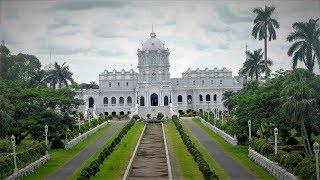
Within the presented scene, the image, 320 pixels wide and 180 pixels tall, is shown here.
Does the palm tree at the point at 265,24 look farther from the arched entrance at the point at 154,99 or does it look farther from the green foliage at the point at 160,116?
the arched entrance at the point at 154,99

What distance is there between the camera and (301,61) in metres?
62.9

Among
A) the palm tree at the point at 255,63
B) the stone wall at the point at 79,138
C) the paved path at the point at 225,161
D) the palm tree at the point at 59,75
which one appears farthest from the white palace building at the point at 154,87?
the paved path at the point at 225,161

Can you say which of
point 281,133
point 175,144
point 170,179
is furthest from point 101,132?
point 170,179

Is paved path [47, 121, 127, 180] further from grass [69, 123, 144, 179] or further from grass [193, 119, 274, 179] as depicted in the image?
grass [193, 119, 274, 179]

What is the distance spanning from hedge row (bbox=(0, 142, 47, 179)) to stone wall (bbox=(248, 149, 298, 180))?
50.3 ft

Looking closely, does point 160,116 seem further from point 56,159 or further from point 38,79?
point 56,159

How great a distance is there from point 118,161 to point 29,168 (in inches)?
282

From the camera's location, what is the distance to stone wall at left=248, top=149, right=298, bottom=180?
3158 centimetres

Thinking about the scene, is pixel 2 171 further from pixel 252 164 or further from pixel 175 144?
pixel 175 144

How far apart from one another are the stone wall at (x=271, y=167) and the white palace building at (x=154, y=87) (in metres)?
76.3

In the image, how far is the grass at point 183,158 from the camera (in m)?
35.8

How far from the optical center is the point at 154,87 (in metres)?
119

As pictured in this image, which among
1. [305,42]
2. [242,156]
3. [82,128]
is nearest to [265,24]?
[305,42]

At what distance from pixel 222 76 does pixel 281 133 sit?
3092 inches
